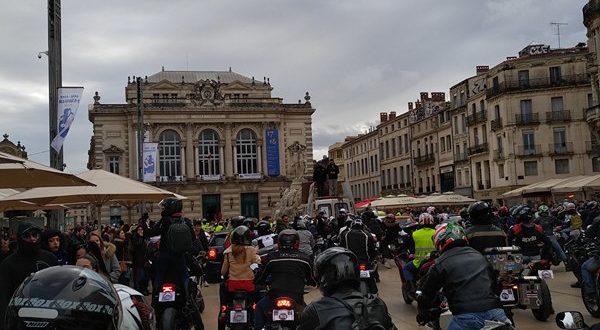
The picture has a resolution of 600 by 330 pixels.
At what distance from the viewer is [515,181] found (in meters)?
51.8

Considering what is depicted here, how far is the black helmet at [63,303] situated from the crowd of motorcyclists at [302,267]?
0.04ft

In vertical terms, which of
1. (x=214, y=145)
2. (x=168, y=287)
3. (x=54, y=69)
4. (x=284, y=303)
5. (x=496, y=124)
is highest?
(x=214, y=145)

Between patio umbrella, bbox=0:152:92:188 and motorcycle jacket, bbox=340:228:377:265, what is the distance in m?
4.82

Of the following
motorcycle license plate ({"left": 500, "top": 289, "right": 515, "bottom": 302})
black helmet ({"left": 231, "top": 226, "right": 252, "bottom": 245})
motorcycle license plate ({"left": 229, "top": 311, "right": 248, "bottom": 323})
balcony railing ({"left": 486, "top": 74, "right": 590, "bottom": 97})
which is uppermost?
balcony railing ({"left": 486, "top": 74, "right": 590, "bottom": 97})

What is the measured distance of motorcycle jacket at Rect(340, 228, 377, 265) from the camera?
1209 cm

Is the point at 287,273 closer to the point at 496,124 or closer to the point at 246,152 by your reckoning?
the point at 496,124

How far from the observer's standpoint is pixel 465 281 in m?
5.14

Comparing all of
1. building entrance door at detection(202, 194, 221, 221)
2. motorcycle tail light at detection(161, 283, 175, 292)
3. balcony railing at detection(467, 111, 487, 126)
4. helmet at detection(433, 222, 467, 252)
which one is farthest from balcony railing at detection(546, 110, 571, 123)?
helmet at detection(433, 222, 467, 252)

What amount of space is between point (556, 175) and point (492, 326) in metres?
50.2

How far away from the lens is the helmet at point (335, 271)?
4.01 metres

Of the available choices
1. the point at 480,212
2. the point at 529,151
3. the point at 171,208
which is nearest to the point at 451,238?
the point at 480,212

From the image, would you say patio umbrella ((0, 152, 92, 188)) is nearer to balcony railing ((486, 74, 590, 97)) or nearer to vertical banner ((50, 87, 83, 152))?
vertical banner ((50, 87, 83, 152))

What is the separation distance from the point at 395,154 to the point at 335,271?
7589 centimetres

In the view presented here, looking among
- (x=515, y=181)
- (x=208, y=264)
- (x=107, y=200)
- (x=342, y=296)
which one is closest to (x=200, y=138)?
(x=515, y=181)
